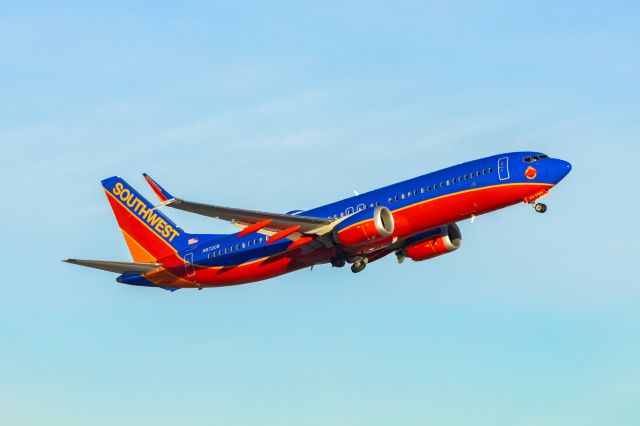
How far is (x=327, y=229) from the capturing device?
66500mm

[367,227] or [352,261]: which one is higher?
[367,227]

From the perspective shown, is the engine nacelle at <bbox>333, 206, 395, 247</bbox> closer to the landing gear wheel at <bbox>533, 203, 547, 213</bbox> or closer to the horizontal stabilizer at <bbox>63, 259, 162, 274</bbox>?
the landing gear wheel at <bbox>533, 203, 547, 213</bbox>

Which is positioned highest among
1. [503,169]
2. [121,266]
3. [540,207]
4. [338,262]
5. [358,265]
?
[503,169]

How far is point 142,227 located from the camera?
76438 millimetres

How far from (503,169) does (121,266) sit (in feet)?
80.8

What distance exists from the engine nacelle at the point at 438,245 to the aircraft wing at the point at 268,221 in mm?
7149

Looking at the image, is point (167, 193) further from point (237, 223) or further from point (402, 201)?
point (402, 201)

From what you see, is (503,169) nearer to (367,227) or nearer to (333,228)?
(367,227)

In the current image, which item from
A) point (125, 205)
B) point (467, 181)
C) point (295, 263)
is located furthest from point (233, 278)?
point (467, 181)

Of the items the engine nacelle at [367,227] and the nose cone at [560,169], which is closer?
the nose cone at [560,169]

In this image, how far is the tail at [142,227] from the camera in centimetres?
7475

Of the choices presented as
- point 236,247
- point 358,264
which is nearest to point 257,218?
point 236,247

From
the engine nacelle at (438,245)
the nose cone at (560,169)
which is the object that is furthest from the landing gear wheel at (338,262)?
the nose cone at (560,169)

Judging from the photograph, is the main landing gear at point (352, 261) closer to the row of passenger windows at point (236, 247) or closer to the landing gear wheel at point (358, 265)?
the landing gear wheel at point (358, 265)
